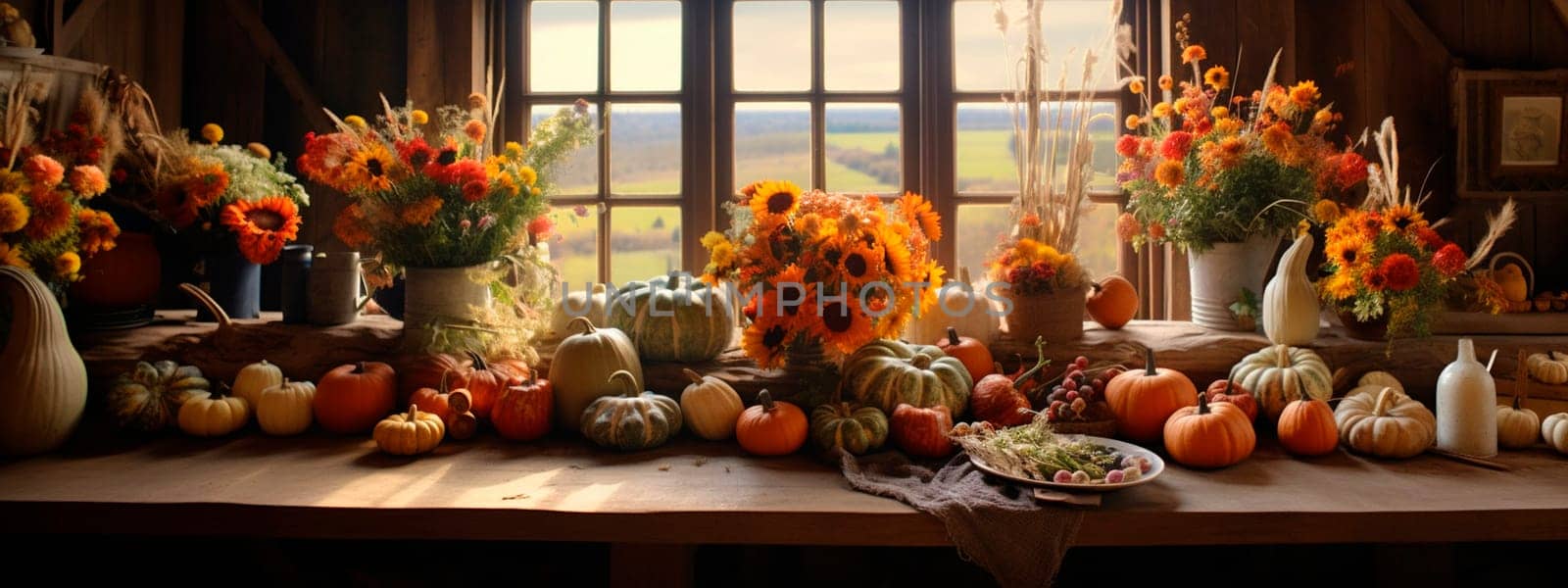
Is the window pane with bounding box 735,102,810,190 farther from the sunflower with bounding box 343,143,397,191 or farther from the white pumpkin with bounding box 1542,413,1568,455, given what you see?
the white pumpkin with bounding box 1542,413,1568,455

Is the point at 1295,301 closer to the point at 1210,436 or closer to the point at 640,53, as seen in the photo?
the point at 1210,436

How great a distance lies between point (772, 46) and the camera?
3.51 m

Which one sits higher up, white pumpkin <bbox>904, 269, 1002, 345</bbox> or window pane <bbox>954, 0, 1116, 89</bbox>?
window pane <bbox>954, 0, 1116, 89</bbox>

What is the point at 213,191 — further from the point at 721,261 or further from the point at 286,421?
the point at 721,261

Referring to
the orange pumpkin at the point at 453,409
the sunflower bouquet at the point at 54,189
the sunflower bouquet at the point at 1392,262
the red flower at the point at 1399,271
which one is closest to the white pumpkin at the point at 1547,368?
the sunflower bouquet at the point at 1392,262

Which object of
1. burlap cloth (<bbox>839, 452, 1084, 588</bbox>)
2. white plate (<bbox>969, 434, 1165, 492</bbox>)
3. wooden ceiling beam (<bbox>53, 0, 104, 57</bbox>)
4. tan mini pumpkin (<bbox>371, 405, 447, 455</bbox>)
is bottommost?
burlap cloth (<bbox>839, 452, 1084, 588</bbox>)

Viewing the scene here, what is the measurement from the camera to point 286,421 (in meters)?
2.52

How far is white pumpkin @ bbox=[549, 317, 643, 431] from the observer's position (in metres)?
2.53

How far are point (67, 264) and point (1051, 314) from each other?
2.56 meters

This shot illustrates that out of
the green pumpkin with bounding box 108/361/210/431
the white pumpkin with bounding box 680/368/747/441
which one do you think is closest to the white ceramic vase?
the white pumpkin with bounding box 680/368/747/441

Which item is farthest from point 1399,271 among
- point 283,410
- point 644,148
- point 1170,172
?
point 283,410

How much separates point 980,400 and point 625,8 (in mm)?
1931

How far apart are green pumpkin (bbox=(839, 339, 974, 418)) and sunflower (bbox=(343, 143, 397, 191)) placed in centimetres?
125

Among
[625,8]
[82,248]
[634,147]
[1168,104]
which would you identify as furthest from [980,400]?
[82,248]
